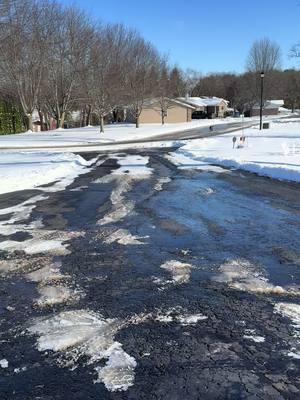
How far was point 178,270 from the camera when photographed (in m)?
6.68

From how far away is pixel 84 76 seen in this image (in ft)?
207

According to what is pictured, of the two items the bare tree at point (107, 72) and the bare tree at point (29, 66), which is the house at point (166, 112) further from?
the bare tree at point (29, 66)

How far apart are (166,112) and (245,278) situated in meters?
85.5

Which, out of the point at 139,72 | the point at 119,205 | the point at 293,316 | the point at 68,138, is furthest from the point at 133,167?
the point at 139,72

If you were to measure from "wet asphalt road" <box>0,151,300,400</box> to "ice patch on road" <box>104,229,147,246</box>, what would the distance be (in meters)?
0.10

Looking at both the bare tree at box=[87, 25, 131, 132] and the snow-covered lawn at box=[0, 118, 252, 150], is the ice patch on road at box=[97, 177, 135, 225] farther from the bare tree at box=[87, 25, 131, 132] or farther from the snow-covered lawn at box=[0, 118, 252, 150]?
the bare tree at box=[87, 25, 131, 132]

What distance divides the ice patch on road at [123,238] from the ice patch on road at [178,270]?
1.27 meters

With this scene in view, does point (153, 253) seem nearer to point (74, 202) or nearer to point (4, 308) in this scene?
point (4, 308)

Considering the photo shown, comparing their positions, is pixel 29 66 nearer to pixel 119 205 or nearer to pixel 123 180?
pixel 123 180

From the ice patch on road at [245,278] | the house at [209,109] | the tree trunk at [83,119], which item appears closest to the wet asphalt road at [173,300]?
the ice patch on road at [245,278]

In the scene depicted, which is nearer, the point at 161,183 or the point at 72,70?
the point at 161,183

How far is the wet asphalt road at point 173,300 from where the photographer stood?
3.84m

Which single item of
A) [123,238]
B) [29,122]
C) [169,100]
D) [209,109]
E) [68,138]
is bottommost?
[68,138]

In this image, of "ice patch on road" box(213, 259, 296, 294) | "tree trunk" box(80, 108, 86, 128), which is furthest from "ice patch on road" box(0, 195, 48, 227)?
"tree trunk" box(80, 108, 86, 128)
